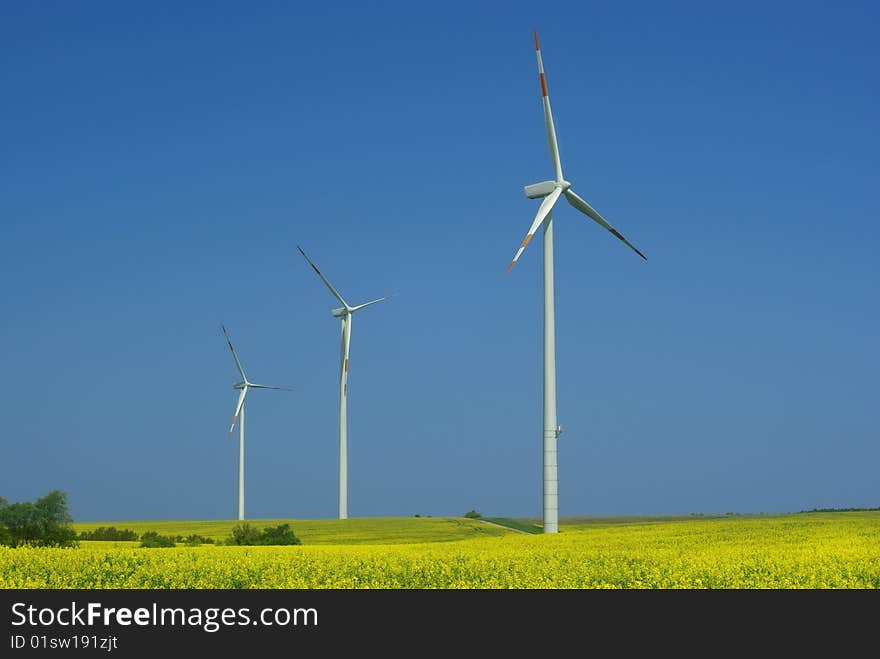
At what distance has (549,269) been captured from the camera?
186 ft

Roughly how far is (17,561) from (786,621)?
1962 cm

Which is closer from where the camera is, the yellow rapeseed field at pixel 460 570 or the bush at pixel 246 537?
the yellow rapeseed field at pixel 460 570

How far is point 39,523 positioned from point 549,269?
2981cm

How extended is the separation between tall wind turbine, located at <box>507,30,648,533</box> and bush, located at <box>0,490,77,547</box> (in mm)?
23573

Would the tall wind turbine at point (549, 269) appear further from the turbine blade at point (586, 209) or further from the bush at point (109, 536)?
the bush at point (109, 536)

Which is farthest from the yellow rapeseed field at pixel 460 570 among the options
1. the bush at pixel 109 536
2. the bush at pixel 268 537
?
the bush at pixel 109 536

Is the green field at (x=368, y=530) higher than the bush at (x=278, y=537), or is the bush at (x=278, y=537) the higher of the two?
the bush at (x=278, y=537)

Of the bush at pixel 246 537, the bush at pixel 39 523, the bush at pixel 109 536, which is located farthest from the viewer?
the bush at pixel 109 536

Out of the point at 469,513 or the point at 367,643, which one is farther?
the point at 469,513

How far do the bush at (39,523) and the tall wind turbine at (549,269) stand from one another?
23.6 metres

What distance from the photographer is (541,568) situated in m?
24.4

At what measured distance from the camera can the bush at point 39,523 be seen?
47.6 meters

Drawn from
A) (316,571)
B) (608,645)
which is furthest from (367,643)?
(316,571)

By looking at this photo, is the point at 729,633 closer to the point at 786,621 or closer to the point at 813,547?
the point at 786,621
